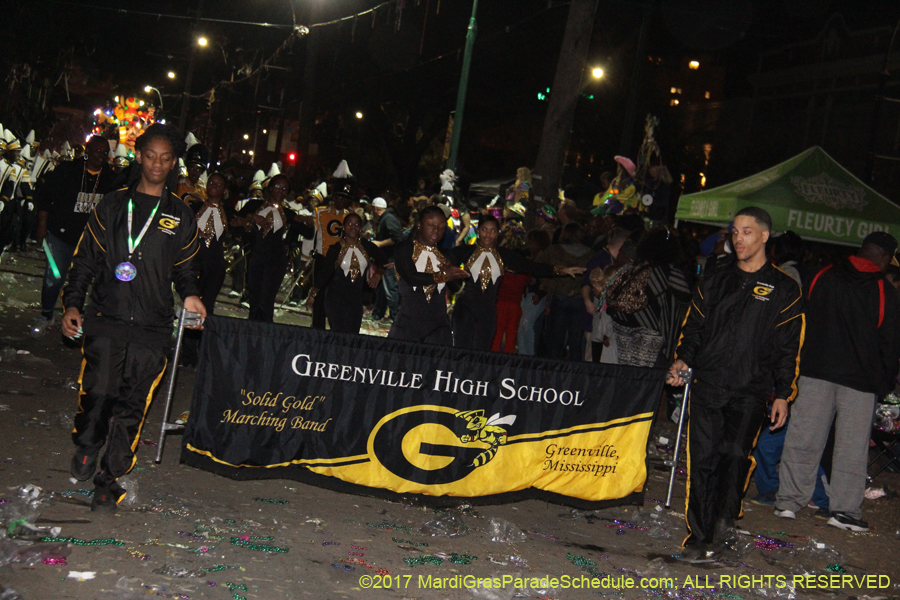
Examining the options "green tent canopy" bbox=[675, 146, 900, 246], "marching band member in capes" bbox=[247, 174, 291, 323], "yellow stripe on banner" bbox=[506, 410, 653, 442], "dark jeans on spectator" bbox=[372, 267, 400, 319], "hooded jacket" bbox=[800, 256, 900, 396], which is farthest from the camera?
"dark jeans on spectator" bbox=[372, 267, 400, 319]

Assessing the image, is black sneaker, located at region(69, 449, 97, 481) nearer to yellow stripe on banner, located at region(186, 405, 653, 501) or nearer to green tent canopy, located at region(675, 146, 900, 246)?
yellow stripe on banner, located at region(186, 405, 653, 501)

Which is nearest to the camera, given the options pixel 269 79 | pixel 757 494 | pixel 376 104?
pixel 757 494

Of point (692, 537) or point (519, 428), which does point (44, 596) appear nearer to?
point (519, 428)

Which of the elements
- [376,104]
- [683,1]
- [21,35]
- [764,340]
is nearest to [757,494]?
[764,340]

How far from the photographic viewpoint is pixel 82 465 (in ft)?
17.6

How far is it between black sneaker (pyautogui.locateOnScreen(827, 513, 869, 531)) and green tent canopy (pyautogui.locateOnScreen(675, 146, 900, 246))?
578 centimetres

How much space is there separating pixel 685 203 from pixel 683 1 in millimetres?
30436

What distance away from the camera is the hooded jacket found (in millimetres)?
6793

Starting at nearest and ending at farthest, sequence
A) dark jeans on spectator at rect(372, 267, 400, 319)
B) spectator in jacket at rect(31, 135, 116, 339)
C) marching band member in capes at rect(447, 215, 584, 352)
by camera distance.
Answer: spectator in jacket at rect(31, 135, 116, 339), marching band member in capes at rect(447, 215, 584, 352), dark jeans on spectator at rect(372, 267, 400, 319)

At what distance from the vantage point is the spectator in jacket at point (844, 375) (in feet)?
22.4

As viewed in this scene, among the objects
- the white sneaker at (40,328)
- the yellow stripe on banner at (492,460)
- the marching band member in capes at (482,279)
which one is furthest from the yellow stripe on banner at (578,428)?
the white sneaker at (40,328)

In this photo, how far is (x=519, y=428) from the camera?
20.0 ft

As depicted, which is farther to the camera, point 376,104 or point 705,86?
point 705,86

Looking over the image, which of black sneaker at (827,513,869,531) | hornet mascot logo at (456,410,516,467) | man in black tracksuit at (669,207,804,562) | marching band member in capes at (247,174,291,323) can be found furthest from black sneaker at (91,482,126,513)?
marching band member in capes at (247,174,291,323)
